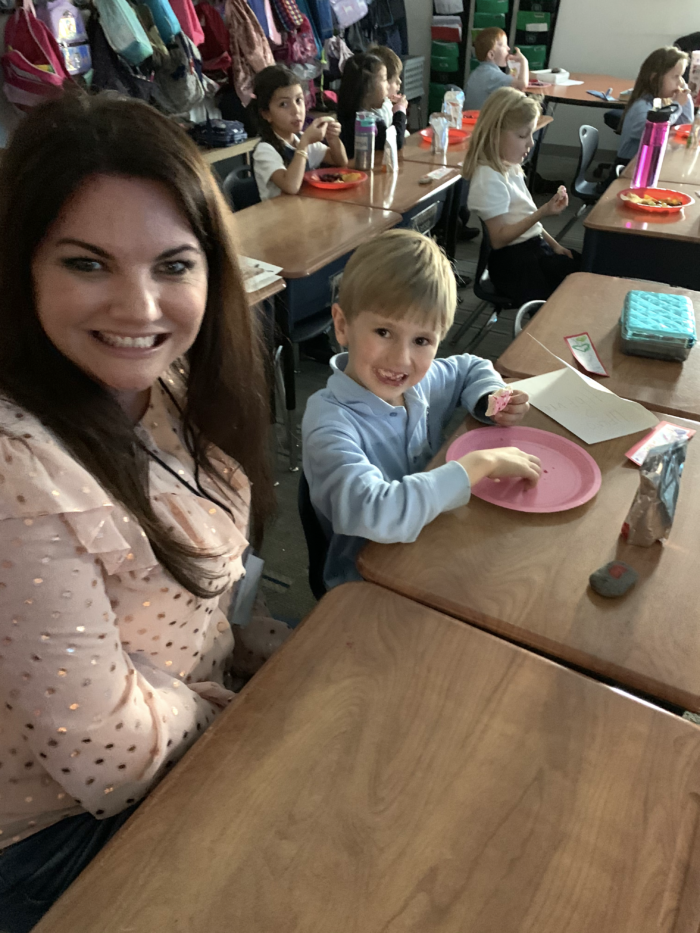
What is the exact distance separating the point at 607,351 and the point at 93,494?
134 cm

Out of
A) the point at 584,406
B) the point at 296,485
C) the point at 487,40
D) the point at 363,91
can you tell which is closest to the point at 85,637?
the point at 584,406

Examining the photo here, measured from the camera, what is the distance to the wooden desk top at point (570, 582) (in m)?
0.86

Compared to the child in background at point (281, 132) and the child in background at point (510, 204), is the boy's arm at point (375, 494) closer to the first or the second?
the child in background at point (510, 204)

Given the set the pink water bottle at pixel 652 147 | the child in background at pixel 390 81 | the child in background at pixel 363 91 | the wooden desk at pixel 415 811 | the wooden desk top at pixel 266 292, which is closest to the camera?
the wooden desk at pixel 415 811

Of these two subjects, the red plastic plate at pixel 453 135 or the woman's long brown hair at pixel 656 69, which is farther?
the woman's long brown hair at pixel 656 69

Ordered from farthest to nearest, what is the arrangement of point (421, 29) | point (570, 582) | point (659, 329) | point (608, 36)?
1. point (421, 29)
2. point (608, 36)
3. point (659, 329)
4. point (570, 582)

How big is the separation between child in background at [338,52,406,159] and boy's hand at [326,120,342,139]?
31cm

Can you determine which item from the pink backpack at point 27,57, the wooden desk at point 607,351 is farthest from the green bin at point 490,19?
the wooden desk at point 607,351

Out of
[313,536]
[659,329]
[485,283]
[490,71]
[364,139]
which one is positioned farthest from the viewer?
[490,71]

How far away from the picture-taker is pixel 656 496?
980mm

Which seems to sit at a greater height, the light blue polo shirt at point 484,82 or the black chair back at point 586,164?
the light blue polo shirt at point 484,82

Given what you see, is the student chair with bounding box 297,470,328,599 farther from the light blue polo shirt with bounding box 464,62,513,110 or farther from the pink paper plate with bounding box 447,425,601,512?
the light blue polo shirt with bounding box 464,62,513,110

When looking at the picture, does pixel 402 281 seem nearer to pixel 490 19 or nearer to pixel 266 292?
pixel 266 292

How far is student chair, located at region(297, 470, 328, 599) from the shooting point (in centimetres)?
124
